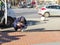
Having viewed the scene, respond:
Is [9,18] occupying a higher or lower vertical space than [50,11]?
higher

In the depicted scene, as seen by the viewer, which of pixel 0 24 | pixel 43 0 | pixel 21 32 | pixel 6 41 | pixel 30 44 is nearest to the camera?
pixel 30 44

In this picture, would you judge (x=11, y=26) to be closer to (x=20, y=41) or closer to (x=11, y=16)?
(x=11, y=16)

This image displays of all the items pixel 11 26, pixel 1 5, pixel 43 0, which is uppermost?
pixel 1 5

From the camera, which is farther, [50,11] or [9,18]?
[50,11]

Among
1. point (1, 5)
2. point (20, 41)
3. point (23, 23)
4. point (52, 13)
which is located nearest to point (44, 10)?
point (52, 13)

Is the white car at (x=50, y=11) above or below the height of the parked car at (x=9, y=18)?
below

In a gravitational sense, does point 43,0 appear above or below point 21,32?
below

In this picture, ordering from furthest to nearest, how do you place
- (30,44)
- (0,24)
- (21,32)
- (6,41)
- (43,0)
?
1. (43,0)
2. (0,24)
3. (21,32)
4. (6,41)
5. (30,44)

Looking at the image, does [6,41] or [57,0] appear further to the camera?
[57,0]

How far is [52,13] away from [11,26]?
1212 centimetres

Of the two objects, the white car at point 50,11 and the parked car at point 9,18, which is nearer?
the parked car at point 9,18

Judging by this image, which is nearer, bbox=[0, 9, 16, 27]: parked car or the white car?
bbox=[0, 9, 16, 27]: parked car

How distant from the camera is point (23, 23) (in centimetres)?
1416

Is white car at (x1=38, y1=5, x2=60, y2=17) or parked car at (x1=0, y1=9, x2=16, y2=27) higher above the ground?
parked car at (x1=0, y1=9, x2=16, y2=27)
